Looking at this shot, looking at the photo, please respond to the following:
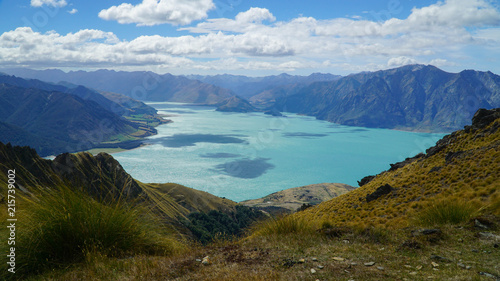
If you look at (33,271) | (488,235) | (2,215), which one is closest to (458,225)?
(488,235)

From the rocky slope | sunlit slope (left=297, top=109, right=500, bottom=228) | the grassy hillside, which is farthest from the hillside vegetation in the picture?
the grassy hillside

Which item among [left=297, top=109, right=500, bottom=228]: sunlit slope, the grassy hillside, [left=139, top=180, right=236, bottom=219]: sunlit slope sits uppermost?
[left=297, top=109, right=500, bottom=228]: sunlit slope

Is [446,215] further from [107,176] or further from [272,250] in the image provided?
[107,176]

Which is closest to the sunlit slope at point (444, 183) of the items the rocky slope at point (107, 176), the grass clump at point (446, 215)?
the grass clump at point (446, 215)

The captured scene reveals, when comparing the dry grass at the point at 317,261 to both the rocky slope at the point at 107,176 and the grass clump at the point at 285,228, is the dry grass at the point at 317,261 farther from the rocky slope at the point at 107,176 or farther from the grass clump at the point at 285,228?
the rocky slope at the point at 107,176

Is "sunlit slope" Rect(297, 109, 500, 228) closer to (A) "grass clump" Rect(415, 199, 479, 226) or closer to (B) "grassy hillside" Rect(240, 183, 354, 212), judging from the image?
(A) "grass clump" Rect(415, 199, 479, 226)
